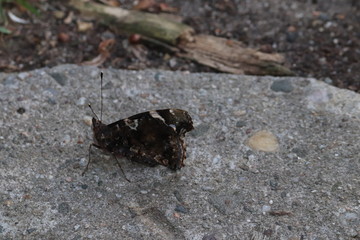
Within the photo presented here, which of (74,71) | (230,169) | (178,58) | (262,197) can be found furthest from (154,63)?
(262,197)

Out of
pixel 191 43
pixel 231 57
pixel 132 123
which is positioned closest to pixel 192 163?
pixel 132 123

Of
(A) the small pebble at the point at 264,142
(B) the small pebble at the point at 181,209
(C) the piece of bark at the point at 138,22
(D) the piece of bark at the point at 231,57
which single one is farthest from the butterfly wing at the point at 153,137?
(C) the piece of bark at the point at 138,22

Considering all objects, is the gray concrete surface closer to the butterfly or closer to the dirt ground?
the butterfly

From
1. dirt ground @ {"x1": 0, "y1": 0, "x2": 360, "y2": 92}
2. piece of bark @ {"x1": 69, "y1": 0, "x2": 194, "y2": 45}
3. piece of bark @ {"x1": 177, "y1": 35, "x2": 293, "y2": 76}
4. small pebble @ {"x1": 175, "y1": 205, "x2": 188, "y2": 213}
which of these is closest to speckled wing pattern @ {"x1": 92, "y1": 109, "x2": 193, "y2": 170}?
small pebble @ {"x1": 175, "y1": 205, "x2": 188, "y2": 213}

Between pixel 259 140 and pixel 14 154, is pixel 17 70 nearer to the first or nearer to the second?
pixel 14 154

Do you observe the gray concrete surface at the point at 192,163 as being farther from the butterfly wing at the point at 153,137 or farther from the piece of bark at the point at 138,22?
the piece of bark at the point at 138,22

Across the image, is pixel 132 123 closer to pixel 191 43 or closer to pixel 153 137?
pixel 153 137
